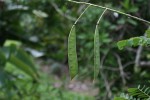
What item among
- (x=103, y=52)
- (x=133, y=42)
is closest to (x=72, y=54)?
(x=133, y=42)

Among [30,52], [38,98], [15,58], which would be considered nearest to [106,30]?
[38,98]

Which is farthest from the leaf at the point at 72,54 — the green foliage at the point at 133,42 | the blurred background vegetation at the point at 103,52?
the blurred background vegetation at the point at 103,52

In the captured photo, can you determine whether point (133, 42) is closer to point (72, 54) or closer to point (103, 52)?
point (72, 54)

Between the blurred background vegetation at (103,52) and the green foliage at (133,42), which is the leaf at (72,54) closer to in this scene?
the green foliage at (133,42)

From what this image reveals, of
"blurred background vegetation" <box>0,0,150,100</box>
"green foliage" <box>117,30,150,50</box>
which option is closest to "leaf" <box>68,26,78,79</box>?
"green foliage" <box>117,30,150,50</box>

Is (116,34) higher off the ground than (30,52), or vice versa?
(116,34)

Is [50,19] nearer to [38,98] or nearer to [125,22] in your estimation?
[38,98]

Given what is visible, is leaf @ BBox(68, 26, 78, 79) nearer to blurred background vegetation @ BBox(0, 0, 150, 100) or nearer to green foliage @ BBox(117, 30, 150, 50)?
green foliage @ BBox(117, 30, 150, 50)

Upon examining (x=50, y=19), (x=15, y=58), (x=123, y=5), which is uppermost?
(x=123, y=5)

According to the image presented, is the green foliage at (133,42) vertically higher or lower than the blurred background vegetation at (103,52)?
higher

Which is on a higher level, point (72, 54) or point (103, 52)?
point (72, 54)

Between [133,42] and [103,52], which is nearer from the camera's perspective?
[133,42]
